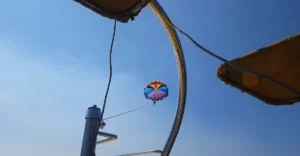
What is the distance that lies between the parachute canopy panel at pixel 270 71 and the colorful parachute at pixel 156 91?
236 inches

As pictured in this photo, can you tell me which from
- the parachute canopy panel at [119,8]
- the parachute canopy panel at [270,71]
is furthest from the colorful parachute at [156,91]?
the parachute canopy panel at [119,8]

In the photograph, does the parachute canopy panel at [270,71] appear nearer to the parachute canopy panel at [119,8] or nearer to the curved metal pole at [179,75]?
the parachute canopy panel at [119,8]

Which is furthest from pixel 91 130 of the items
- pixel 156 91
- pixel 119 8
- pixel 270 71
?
pixel 156 91

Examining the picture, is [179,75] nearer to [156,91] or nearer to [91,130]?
[91,130]

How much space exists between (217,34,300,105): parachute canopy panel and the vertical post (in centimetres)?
122

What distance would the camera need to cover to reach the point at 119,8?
7.05ft

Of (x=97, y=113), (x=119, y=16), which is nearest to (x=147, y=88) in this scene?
(x=97, y=113)

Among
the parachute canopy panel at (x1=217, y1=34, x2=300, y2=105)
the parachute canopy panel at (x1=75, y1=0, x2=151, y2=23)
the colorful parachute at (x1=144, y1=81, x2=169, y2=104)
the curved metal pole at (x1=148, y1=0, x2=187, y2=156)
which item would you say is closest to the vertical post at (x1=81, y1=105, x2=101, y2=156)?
the parachute canopy panel at (x1=75, y1=0, x2=151, y2=23)

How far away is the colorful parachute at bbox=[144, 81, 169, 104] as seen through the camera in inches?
344

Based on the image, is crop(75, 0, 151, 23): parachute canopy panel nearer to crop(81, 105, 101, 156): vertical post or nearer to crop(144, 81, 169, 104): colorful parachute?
crop(81, 105, 101, 156): vertical post

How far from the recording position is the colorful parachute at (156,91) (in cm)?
873

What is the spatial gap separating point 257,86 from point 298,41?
22.9 inches

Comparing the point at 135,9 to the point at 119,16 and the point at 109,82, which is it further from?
the point at 109,82

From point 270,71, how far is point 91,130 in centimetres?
178
